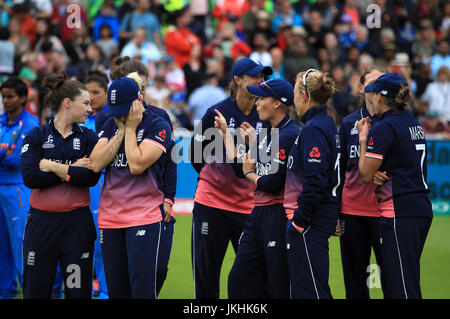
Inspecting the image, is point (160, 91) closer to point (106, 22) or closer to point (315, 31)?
point (106, 22)

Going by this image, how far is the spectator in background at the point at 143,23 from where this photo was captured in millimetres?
16844

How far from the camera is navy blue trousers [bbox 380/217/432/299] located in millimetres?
5633

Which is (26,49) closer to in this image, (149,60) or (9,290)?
(149,60)

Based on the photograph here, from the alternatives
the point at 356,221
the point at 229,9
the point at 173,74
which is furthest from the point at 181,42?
the point at 356,221

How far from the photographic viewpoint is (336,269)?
362 inches

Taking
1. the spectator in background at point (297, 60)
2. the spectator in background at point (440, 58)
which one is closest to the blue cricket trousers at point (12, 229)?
the spectator in background at point (297, 60)

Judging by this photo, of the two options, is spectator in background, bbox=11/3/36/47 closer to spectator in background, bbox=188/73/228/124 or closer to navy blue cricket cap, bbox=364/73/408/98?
spectator in background, bbox=188/73/228/124

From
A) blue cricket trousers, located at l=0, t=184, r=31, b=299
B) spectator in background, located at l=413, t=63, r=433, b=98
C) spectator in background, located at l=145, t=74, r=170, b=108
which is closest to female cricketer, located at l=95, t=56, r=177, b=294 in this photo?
blue cricket trousers, located at l=0, t=184, r=31, b=299

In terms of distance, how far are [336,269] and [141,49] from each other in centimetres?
864

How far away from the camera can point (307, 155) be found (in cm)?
539

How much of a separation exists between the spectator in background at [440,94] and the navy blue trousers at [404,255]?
1034cm

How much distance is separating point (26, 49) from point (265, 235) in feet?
37.6

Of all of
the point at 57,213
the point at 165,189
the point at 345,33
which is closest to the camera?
the point at 57,213
